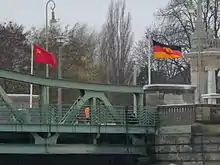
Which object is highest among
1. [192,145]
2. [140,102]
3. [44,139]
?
[140,102]

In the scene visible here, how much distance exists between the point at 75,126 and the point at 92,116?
4.42ft

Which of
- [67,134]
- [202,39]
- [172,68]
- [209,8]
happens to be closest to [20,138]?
[67,134]

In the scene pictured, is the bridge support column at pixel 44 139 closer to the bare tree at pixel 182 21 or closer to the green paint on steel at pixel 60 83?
the green paint on steel at pixel 60 83

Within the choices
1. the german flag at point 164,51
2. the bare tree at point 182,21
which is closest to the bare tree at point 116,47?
the bare tree at point 182,21

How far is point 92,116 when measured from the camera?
3114cm

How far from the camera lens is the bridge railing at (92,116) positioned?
30.0 metres

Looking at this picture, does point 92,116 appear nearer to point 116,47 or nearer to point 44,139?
Answer: point 44,139

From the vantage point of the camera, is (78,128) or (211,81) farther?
(211,81)

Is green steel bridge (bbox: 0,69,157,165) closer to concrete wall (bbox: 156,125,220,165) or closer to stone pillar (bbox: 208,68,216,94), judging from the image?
concrete wall (bbox: 156,125,220,165)

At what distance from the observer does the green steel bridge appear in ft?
96.4

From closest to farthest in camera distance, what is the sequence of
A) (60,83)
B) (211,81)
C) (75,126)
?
(75,126) → (60,83) → (211,81)

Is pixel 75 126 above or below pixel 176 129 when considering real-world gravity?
above

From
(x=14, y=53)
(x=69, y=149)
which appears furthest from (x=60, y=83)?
(x=14, y=53)

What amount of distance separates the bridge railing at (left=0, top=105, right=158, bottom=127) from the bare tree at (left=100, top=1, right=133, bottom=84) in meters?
30.7
